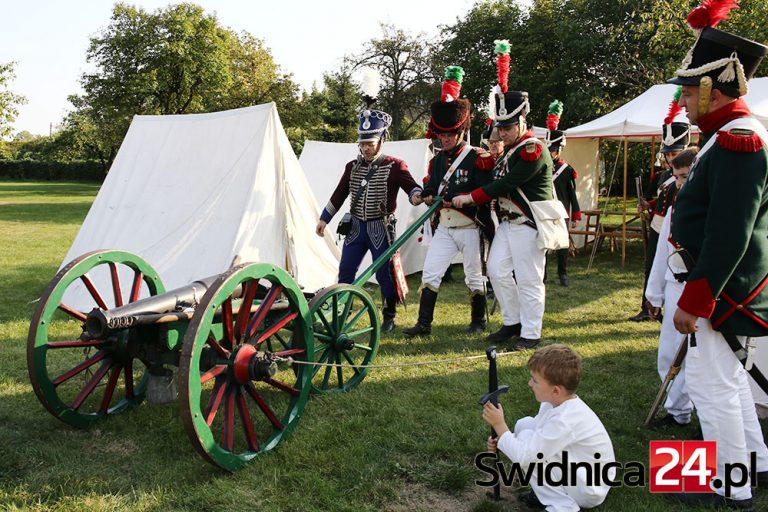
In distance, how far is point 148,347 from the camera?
9.64 ft

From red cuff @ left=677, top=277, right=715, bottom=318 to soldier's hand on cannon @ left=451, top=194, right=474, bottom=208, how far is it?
2378 millimetres

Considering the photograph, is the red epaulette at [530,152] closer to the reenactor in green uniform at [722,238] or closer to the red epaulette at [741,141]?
the reenactor in green uniform at [722,238]

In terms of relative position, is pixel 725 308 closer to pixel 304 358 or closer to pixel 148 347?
pixel 304 358

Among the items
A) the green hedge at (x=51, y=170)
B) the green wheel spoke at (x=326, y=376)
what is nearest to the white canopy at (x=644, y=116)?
the green wheel spoke at (x=326, y=376)

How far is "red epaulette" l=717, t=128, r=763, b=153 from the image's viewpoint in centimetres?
217

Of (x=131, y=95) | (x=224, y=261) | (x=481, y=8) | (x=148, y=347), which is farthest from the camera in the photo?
(x=481, y=8)

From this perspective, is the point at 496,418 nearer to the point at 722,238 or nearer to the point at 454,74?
the point at 722,238

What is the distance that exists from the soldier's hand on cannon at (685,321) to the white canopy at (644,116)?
6.76m

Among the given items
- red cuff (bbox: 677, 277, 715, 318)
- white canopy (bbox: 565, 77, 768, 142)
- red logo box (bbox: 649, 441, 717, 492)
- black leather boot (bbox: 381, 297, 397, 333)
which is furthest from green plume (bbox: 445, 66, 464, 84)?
white canopy (bbox: 565, 77, 768, 142)

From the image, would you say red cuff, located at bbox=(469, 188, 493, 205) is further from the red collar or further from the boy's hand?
the boy's hand

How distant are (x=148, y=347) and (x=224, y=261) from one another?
2721 millimetres

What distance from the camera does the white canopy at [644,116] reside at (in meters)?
8.27

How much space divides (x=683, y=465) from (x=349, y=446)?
1.45 meters

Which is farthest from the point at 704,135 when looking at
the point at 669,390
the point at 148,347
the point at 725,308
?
the point at 148,347
